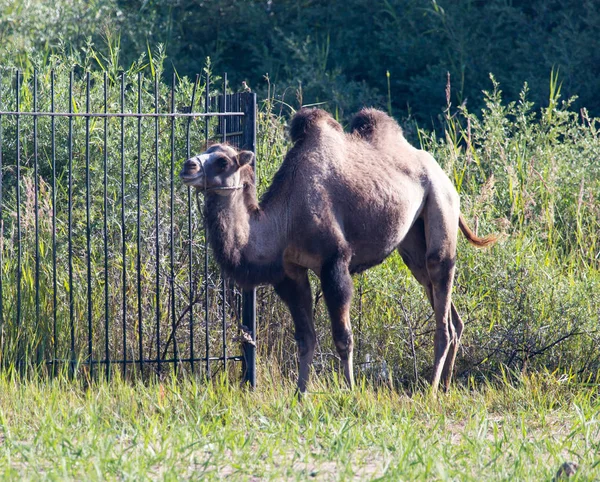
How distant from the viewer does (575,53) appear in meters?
12.6

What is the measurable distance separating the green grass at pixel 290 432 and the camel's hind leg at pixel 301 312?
0.55ft

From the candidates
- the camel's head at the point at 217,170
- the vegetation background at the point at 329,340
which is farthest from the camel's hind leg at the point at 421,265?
the camel's head at the point at 217,170

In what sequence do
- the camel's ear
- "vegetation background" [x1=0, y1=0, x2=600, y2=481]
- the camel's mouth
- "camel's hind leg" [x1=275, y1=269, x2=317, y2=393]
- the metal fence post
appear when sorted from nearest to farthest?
"vegetation background" [x1=0, y1=0, x2=600, y2=481] → the camel's mouth → the camel's ear → "camel's hind leg" [x1=275, y1=269, x2=317, y2=393] → the metal fence post

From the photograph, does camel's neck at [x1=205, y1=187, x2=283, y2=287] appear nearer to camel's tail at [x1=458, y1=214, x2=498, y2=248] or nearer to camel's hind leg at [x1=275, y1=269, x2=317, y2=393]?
camel's hind leg at [x1=275, y1=269, x2=317, y2=393]

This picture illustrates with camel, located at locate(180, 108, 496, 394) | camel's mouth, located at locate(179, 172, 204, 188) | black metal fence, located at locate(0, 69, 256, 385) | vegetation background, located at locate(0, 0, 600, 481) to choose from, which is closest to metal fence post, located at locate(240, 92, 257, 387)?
black metal fence, located at locate(0, 69, 256, 385)

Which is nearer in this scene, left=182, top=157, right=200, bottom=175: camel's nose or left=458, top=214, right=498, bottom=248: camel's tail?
left=182, top=157, right=200, bottom=175: camel's nose

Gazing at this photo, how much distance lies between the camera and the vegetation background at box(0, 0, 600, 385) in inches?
292

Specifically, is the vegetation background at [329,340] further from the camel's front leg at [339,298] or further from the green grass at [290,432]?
the camel's front leg at [339,298]

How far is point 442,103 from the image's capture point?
44.8 ft

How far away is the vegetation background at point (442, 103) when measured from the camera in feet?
24.3

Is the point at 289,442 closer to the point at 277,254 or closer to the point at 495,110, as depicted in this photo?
the point at 277,254

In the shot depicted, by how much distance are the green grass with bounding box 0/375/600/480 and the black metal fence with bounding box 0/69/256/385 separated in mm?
506

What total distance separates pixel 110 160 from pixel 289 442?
14.1 feet

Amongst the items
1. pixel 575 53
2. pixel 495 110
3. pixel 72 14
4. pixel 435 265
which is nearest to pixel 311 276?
pixel 435 265
